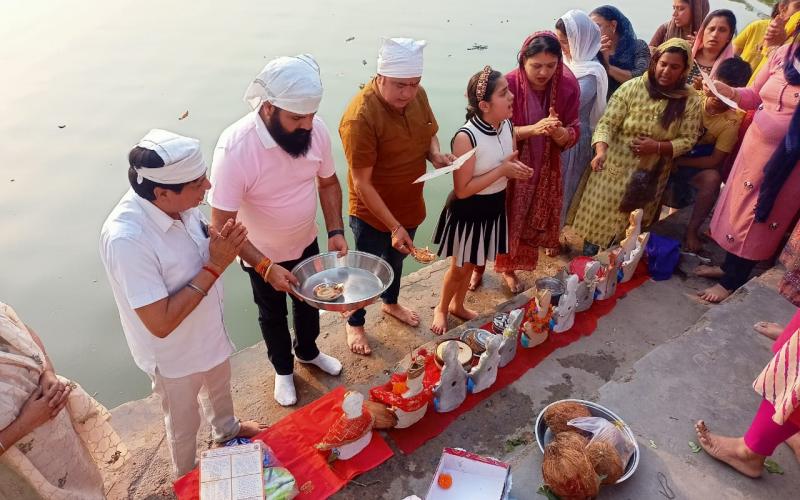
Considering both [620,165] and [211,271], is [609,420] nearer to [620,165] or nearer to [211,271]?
[211,271]

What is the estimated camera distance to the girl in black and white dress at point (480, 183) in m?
2.89

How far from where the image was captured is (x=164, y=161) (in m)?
1.73

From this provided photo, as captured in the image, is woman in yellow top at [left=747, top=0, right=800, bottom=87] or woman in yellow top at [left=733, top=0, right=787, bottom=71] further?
woman in yellow top at [left=733, top=0, right=787, bottom=71]

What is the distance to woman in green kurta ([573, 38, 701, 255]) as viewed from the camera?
3.35m

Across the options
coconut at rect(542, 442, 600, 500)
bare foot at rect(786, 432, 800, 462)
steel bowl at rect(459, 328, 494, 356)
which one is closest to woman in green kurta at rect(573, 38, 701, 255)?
steel bowl at rect(459, 328, 494, 356)

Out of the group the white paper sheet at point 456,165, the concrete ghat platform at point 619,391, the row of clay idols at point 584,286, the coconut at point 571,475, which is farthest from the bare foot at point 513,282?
the coconut at point 571,475

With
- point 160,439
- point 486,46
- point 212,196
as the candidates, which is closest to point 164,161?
point 212,196

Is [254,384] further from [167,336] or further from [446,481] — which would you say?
[446,481]

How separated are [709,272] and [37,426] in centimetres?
414

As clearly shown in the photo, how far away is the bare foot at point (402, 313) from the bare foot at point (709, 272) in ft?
7.08

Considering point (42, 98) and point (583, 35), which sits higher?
point (583, 35)

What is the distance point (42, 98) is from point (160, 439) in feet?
19.4

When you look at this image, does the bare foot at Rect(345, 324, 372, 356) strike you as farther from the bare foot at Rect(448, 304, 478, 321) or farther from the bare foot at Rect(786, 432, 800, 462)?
the bare foot at Rect(786, 432, 800, 462)

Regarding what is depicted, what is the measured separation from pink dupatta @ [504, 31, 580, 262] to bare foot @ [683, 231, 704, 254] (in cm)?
118
